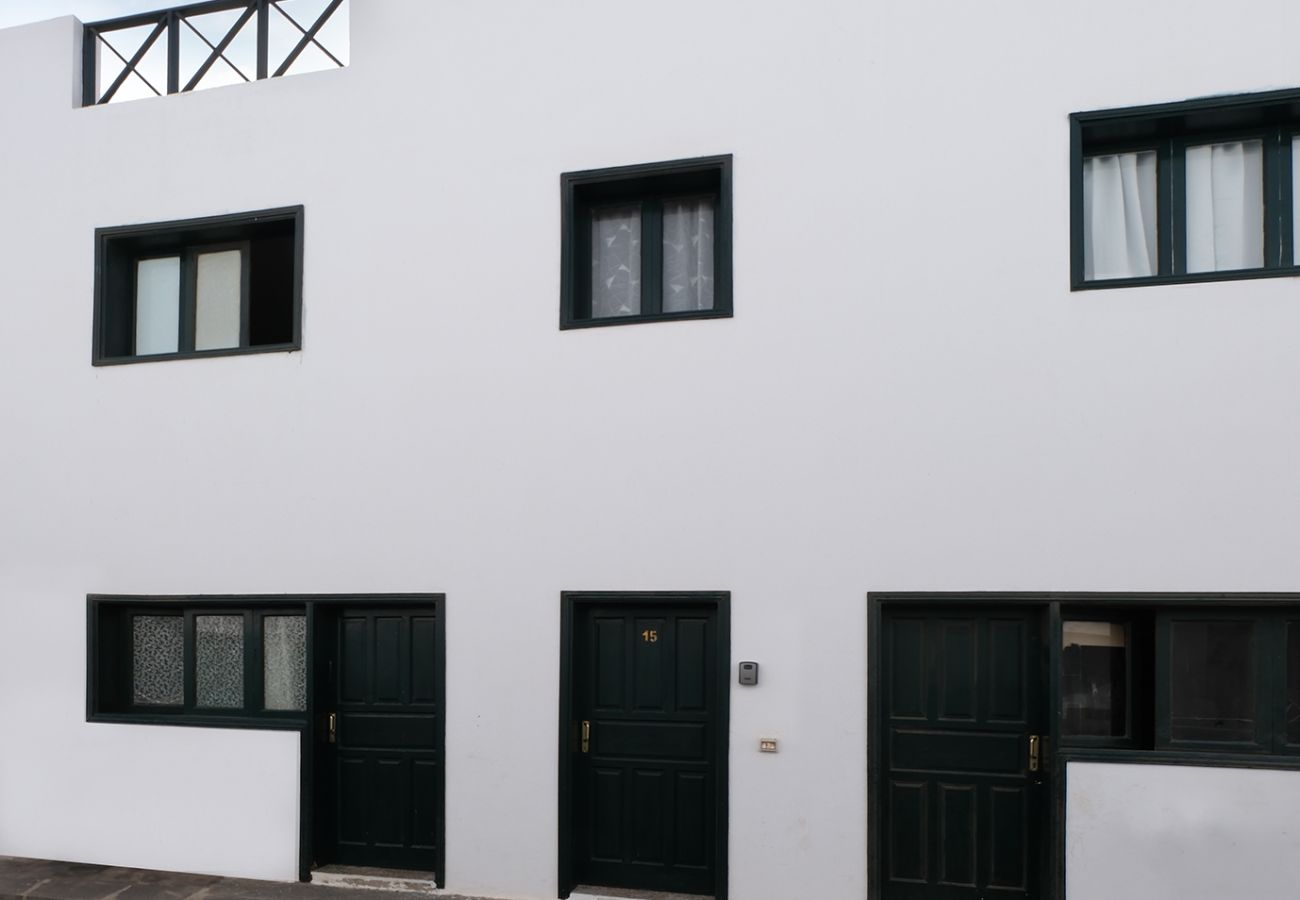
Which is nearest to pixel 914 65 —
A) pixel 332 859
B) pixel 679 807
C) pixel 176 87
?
pixel 679 807

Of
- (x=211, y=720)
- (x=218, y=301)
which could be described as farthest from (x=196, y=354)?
(x=211, y=720)

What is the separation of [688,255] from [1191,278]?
3.11 meters

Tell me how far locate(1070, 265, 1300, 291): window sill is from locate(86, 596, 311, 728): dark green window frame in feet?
18.9

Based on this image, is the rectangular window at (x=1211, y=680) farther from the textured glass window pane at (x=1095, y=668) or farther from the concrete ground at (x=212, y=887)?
the concrete ground at (x=212, y=887)

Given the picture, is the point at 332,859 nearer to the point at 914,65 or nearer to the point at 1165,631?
the point at 1165,631

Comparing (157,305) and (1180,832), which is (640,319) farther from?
(1180,832)

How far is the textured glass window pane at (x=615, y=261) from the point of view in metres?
6.99

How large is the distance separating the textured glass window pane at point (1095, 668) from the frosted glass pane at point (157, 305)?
272 inches

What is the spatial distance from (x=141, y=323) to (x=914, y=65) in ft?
20.4

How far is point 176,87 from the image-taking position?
784cm

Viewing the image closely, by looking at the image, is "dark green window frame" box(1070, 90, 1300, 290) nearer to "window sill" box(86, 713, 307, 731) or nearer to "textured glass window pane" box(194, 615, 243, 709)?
"window sill" box(86, 713, 307, 731)

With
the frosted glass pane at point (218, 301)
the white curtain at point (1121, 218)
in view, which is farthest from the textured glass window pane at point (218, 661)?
the white curtain at point (1121, 218)

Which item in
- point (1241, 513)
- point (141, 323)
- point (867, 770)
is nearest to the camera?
point (1241, 513)

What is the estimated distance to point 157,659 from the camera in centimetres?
773
